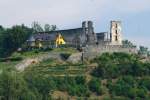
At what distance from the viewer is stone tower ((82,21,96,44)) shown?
9762cm

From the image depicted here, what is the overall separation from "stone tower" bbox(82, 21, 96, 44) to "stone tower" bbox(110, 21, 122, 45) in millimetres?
1848

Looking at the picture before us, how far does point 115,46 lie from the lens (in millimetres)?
95750

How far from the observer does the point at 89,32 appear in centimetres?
9756

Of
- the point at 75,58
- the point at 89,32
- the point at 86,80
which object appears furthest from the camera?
the point at 89,32

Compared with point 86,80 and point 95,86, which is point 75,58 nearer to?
point 86,80

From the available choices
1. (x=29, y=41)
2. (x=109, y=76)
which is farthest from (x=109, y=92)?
(x=29, y=41)

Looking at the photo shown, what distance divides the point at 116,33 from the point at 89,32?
9.10ft

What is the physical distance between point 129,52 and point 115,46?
1.52 meters

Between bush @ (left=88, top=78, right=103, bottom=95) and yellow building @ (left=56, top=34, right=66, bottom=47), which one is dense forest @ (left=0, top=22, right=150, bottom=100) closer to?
bush @ (left=88, top=78, right=103, bottom=95)

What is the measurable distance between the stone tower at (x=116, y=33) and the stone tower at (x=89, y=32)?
1848 mm

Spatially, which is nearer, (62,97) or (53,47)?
(62,97)

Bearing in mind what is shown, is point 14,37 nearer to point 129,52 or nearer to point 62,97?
point 129,52

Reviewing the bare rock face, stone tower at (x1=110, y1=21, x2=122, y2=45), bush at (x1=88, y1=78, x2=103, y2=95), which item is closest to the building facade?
stone tower at (x1=110, y1=21, x2=122, y2=45)

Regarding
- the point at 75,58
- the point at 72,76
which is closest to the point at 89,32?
the point at 75,58
